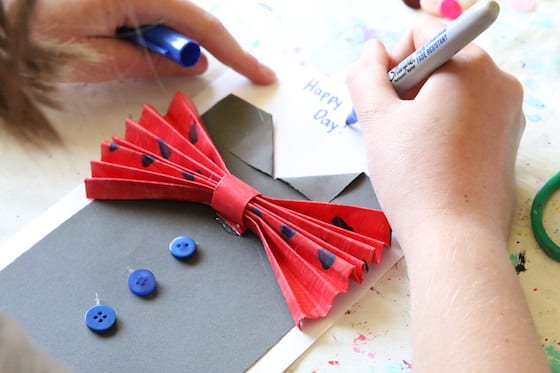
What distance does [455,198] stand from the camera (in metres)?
0.49

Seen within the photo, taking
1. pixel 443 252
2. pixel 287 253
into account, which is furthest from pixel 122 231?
pixel 443 252

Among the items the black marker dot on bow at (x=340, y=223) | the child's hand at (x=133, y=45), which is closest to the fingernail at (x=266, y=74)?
the child's hand at (x=133, y=45)

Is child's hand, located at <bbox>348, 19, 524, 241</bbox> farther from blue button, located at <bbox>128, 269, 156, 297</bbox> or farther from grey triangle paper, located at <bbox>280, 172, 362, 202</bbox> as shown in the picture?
blue button, located at <bbox>128, 269, 156, 297</bbox>

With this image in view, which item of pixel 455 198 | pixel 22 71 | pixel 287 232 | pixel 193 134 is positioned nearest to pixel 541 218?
pixel 455 198

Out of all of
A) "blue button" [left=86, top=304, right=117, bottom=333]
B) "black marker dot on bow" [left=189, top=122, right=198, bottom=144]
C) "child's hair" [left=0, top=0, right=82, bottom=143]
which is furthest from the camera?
"black marker dot on bow" [left=189, top=122, right=198, bottom=144]

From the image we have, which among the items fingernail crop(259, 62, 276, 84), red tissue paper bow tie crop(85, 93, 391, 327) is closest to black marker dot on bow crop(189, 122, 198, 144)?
red tissue paper bow tie crop(85, 93, 391, 327)

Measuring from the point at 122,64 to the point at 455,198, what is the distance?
392mm

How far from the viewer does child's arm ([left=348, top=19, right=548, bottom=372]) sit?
1.43 ft

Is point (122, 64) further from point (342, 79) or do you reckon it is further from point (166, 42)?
point (342, 79)

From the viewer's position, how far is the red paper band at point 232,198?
0.55 meters

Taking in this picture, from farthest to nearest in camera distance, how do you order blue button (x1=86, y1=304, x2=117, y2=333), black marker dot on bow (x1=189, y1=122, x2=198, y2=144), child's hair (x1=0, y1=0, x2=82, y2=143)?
black marker dot on bow (x1=189, y1=122, x2=198, y2=144) → blue button (x1=86, y1=304, x2=117, y2=333) → child's hair (x1=0, y1=0, x2=82, y2=143)

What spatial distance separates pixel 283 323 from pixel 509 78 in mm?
296

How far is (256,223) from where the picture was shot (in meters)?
0.55

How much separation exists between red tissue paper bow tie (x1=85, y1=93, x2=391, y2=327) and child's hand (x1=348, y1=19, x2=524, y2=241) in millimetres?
41
